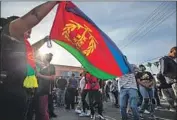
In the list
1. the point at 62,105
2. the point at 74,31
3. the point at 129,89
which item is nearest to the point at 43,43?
the point at 74,31

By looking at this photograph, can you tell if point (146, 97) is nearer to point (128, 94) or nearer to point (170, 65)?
point (128, 94)

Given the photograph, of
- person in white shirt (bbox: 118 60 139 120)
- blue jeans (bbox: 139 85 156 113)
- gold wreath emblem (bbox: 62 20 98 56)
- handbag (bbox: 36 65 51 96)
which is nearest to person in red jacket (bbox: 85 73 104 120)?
blue jeans (bbox: 139 85 156 113)

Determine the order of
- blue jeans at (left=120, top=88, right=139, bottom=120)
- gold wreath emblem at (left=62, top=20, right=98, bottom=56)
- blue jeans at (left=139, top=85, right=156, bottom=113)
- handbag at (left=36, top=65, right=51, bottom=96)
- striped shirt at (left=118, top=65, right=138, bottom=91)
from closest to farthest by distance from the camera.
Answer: gold wreath emblem at (left=62, top=20, right=98, bottom=56), handbag at (left=36, top=65, right=51, bottom=96), blue jeans at (left=120, top=88, right=139, bottom=120), striped shirt at (left=118, top=65, right=138, bottom=91), blue jeans at (left=139, top=85, right=156, bottom=113)

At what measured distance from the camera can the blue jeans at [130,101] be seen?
4.93 metres

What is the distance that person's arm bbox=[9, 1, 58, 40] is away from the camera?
2445 millimetres

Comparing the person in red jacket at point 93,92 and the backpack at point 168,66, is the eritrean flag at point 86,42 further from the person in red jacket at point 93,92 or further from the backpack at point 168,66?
the person in red jacket at point 93,92

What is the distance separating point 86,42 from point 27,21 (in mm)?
934

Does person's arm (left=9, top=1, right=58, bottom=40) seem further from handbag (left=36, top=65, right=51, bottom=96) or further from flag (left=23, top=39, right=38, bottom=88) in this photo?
handbag (left=36, top=65, right=51, bottom=96)

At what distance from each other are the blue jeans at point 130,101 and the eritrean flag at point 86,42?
1.61 m

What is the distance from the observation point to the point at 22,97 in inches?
96.3

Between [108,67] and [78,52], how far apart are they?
317mm

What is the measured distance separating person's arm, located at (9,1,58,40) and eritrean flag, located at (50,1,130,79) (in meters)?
0.77

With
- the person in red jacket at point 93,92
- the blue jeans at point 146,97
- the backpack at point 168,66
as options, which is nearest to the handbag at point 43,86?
the backpack at point 168,66

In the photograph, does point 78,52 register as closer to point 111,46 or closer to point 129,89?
point 111,46
